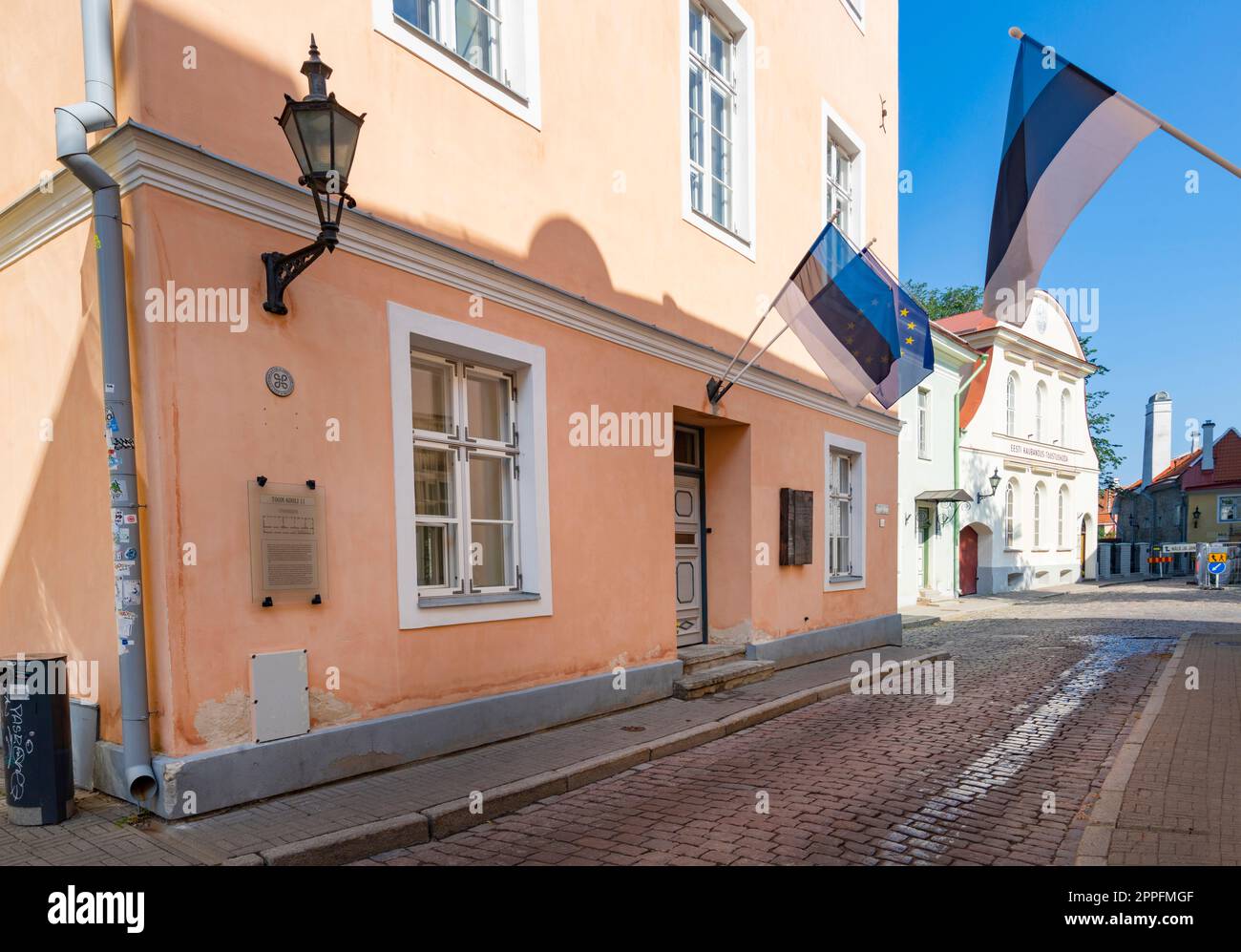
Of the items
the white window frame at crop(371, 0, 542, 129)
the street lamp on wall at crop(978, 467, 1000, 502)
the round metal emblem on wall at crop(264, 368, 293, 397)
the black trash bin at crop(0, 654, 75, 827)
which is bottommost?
the black trash bin at crop(0, 654, 75, 827)

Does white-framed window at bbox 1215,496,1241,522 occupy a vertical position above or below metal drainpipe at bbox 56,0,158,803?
below

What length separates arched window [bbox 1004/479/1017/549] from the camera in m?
26.9

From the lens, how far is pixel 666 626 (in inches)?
332

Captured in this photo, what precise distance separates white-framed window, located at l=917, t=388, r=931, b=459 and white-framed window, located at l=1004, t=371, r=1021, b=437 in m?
5.98

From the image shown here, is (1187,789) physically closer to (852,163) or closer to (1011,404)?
(852,163)

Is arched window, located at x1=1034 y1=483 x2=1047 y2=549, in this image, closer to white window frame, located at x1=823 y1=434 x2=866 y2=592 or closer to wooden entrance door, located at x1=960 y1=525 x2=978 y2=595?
wooden entrance door, located at x1=960 y1=525 x2=978 y2=595

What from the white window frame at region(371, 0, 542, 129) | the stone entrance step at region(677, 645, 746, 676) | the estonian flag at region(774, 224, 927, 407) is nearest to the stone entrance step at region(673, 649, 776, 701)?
the stone entrance step at region(677, 645, 746, 676)

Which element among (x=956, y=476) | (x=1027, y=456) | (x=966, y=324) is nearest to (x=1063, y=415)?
(x=1027, y=456)

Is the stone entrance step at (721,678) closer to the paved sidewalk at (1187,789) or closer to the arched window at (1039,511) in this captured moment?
the paved sidewalk at (1187,789)

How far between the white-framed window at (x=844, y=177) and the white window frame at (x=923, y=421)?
10586 millimetres

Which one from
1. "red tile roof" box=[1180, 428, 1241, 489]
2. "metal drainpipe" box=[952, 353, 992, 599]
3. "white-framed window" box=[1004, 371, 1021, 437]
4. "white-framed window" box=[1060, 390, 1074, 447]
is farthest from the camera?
"red tile roof" box=[1180, 428, 1241, 489]

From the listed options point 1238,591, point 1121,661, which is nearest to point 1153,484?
point 1238,591

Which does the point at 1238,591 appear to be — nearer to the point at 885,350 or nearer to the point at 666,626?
the point at 885,350
